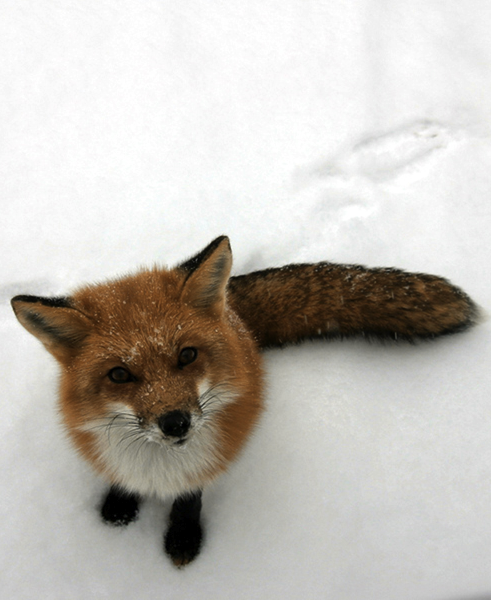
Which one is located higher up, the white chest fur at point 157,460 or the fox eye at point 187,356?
the fox eye at point 187,356

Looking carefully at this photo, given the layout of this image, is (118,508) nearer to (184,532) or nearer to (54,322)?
(184,532)

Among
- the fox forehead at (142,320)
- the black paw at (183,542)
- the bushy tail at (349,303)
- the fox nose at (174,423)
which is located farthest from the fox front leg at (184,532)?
the bushy tail at (349,303)

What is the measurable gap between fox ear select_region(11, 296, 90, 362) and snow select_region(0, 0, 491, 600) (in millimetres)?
887

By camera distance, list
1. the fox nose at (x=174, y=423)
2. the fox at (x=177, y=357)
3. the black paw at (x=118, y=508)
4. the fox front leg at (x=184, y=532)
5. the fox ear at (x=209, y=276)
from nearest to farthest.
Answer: the fox nose at (x=174, y=423)
the fox at (x=177, y=357)
the fox ear at (x=209, y=276)
the fox front leg at (x=184, y=532)
the black paw at (x=118, y=508)

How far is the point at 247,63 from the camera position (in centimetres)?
372

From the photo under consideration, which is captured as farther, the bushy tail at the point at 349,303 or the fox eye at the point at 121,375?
the bushy tail at the point at 349,303

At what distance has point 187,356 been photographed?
1.58m

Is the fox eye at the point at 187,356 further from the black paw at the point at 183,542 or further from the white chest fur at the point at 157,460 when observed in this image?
the black paw at the point at 183,542

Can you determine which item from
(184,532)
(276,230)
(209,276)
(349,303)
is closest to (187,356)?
(209,276)

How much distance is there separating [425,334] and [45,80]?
350 centimetres

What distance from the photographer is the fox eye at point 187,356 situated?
5.11ft

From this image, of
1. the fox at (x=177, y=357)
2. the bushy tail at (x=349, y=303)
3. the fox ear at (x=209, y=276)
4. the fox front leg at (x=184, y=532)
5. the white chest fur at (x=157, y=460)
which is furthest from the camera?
the bushy tail at (x=349, y=303)

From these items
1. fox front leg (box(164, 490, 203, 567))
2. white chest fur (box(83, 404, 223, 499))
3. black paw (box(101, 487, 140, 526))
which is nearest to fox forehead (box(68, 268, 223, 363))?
white chest fur (box(83, 404, 223, 499))

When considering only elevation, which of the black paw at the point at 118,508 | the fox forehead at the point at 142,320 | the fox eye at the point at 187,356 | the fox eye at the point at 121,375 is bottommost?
the black paw at the point at 118,508
